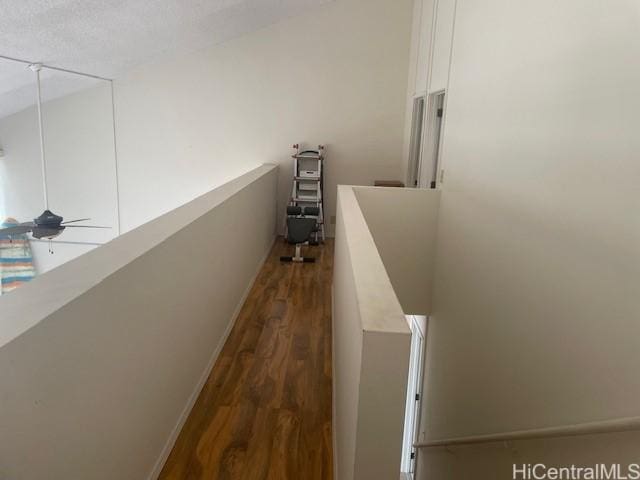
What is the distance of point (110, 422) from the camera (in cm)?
158

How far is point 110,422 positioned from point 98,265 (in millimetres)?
576

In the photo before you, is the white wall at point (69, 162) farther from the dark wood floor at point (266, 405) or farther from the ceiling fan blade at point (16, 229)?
the dark wood floor at point (266, 405)

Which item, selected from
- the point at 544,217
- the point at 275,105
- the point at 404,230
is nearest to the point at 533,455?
the point at 544,217

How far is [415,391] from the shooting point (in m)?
5.38

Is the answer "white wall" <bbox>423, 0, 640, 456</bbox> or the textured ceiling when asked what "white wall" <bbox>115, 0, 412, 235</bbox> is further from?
"white wall" <bbox>423, 0, 640, 456</bbox>

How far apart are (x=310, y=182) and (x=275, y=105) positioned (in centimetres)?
120

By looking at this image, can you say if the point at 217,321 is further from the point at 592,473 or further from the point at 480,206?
the point at 592,473

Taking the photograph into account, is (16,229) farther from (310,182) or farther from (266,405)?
(310,182)

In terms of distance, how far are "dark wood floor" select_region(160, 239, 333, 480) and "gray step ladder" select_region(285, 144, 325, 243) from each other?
8.02 ft

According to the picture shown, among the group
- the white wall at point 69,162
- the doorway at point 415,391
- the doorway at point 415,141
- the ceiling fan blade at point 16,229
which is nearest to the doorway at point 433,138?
the doorway at point 415,141

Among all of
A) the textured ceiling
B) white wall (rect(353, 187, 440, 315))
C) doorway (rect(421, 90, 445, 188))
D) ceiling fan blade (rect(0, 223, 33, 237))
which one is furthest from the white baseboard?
the textured ceiling

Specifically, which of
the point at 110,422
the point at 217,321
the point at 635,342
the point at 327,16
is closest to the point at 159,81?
the point at 327,16

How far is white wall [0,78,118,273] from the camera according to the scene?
6371mm

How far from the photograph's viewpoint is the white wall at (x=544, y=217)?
1677 mm
